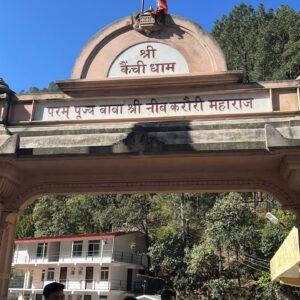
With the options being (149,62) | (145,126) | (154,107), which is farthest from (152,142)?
(149,62)

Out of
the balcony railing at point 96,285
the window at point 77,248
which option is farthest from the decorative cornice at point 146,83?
the window at point 77,248

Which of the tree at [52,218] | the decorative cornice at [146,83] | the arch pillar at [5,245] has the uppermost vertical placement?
the tree at [52,218]

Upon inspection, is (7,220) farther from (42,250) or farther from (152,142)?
(42,250)

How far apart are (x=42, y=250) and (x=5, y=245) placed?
29.0m

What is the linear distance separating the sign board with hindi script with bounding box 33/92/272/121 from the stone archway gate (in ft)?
0.05

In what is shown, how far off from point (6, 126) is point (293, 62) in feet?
116

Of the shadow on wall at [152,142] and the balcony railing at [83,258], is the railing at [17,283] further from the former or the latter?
the shadow on wall at [152,142]

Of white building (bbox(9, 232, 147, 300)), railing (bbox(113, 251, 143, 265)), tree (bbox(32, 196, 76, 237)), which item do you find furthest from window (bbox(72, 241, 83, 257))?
tree (bbox(32, 196, 76, 237))

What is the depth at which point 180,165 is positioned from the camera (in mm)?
6363

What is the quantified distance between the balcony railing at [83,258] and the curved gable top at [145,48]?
26.9 meters

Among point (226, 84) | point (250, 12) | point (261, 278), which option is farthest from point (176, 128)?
point (250, 12)

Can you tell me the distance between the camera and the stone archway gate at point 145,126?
18.7 feet

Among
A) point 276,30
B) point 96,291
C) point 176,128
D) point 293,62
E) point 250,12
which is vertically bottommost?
point 96,291

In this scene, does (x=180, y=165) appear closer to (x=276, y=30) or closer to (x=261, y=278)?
(x=261, y=278)
